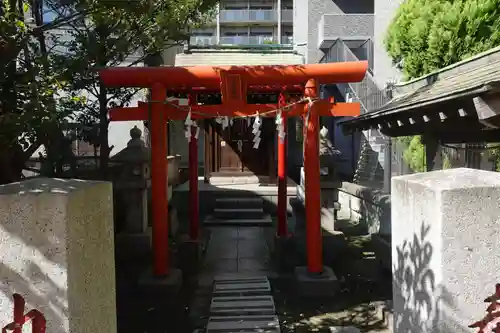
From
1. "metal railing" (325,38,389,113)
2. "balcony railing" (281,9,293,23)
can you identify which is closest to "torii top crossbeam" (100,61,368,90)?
"metal railing" (325,38,389,113)

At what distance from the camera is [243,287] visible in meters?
7.14

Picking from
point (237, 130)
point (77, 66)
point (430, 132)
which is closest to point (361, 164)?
point (237, 130)

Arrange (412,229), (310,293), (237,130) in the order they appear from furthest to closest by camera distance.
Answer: (237,130), (310,293), (412,229)

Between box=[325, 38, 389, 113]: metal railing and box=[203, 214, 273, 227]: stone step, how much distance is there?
4381mm

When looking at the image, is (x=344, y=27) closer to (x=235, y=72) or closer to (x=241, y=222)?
(x=241, y=222)

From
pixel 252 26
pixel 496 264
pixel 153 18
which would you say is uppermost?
pixel 252 26

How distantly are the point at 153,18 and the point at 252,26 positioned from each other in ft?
124

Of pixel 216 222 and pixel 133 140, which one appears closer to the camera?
pixel 133 140

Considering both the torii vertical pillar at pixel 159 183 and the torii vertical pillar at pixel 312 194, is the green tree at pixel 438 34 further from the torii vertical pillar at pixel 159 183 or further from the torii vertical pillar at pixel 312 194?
the torii vertical pillar at pixel 159 183

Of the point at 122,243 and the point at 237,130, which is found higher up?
the point at 237,130

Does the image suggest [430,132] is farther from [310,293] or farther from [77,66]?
[77,66]

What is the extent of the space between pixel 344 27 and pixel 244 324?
15.1m

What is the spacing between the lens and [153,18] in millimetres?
7762

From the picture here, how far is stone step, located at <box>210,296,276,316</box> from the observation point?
19.8ft
